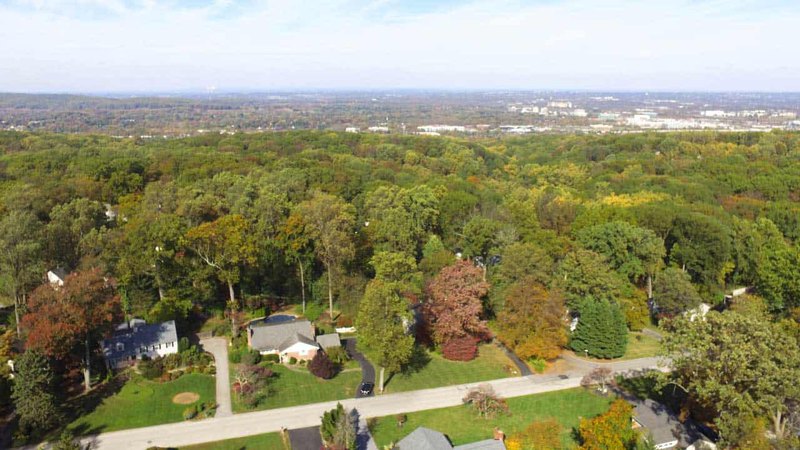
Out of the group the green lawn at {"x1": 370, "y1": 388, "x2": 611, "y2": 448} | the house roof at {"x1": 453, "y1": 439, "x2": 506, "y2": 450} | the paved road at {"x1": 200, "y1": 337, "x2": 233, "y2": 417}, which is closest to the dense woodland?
the paved road at {"x1": 200, "y1": 337, "x2": 233, "y2": 417}

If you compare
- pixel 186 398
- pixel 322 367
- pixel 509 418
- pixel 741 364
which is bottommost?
pixel 509 418

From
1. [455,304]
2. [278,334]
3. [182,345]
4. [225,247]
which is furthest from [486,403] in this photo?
[225,247]

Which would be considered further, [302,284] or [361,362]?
[302,284]

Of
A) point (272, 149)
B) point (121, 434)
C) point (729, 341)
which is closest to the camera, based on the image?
point (729, 341)

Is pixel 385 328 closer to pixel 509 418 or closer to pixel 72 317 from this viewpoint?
pixel 509 418

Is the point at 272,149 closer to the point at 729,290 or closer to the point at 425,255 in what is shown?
the point at 425,255

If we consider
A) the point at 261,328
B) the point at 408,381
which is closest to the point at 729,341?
the point at 408,381
